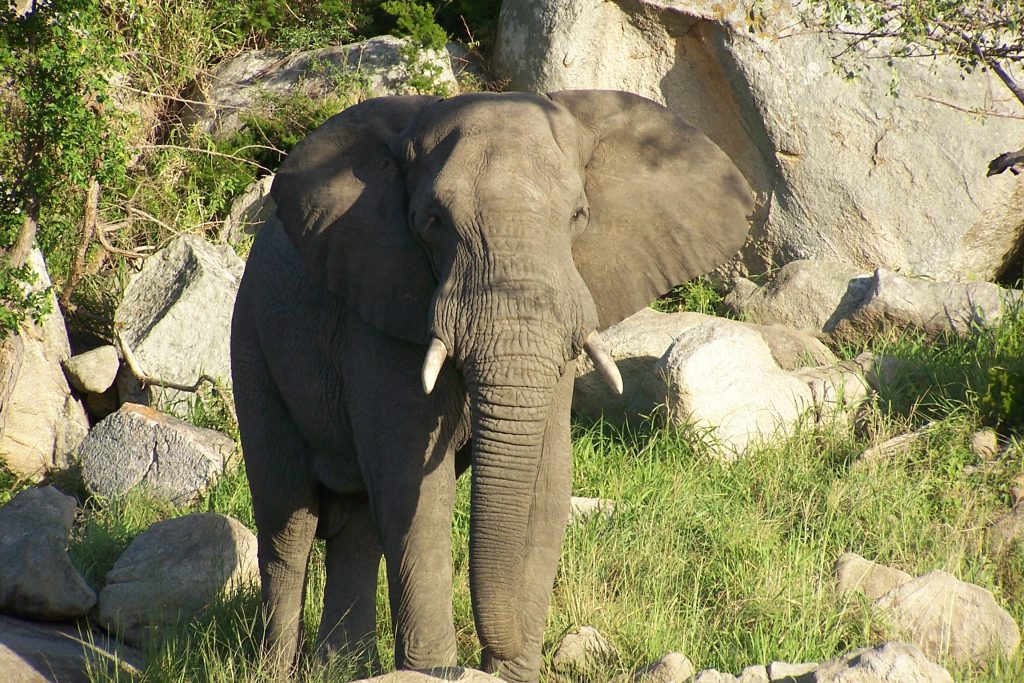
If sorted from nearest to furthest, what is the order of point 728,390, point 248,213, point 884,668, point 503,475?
point 884,668 < point 503,475 < point 728,390 < point 248,213

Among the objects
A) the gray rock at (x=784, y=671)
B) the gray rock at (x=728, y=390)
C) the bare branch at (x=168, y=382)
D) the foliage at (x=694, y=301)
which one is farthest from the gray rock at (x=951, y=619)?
the bare branch at (x=168, y=382)

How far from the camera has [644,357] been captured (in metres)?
7.59

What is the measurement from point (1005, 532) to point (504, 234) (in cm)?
343

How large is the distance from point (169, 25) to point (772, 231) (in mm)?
5437

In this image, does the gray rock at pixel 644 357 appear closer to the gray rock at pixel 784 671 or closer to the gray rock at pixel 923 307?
the gray rock at pixel 923 307

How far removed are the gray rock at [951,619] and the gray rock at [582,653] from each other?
1099 millimetres

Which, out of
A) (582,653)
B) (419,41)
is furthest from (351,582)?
(419,41)

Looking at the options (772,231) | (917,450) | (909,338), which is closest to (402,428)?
(917,450)

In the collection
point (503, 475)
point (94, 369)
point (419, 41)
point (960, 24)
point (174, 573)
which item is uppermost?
point (960, 24)

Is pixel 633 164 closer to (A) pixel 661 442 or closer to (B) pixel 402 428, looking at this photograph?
(B) pixel 402 428

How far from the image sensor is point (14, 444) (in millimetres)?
8109

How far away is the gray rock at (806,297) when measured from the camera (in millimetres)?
8750

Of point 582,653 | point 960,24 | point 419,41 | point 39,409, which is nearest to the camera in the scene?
point 582,653

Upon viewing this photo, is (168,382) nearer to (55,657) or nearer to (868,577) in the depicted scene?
(55,657)
